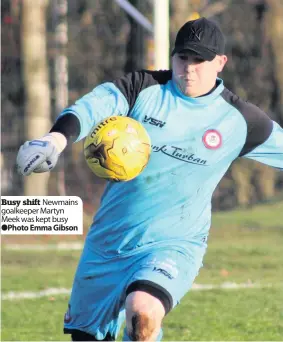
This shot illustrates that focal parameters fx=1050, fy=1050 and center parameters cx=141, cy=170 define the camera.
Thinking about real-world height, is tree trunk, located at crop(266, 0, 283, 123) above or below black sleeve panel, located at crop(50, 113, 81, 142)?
below

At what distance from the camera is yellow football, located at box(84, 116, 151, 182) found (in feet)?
16.7

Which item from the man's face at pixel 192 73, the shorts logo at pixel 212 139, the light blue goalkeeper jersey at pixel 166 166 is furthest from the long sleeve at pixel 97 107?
the shorts logo at pixel 212 139

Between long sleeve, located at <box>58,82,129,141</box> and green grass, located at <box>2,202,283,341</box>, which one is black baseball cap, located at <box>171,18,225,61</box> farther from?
green grass, located at <box>2,202,283,341</box>

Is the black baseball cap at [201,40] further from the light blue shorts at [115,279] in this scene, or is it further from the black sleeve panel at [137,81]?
the light blue shorts at [115,279]

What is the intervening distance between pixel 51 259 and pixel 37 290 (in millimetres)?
2948

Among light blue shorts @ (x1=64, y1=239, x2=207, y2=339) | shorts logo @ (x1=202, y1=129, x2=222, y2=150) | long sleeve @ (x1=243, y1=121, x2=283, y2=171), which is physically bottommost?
light blue shorts @ (x1=64, y1=239, x2=207, y2=339)

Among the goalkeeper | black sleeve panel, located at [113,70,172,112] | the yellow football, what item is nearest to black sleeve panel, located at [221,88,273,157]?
the goalkeeper

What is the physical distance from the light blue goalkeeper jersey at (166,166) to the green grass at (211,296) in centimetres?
266

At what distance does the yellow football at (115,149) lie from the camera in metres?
5.10

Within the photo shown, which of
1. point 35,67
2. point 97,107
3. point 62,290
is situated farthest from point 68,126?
point 35,67

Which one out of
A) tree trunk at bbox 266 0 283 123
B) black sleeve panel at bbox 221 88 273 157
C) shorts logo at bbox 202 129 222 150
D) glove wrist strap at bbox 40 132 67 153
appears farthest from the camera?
tree trunk at bbox 266 0 283 123

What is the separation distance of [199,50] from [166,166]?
644mm

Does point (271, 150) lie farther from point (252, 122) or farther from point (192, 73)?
point (192, 73)

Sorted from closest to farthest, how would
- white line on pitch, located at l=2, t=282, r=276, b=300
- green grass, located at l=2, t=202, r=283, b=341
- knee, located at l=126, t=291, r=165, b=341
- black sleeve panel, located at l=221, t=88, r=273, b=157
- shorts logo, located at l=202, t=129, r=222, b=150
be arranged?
knee, located at l=126, t=291, r=165, b=341, shorts logo, located at l=202, t=129, r=222, b=150, black sleeve panel, located at l=221, t=88, r=273, b=157, green grass, located at l=2, t=202, r=283, b=341, white line on pitch, located at l=2, t=282, r=276, b=300
